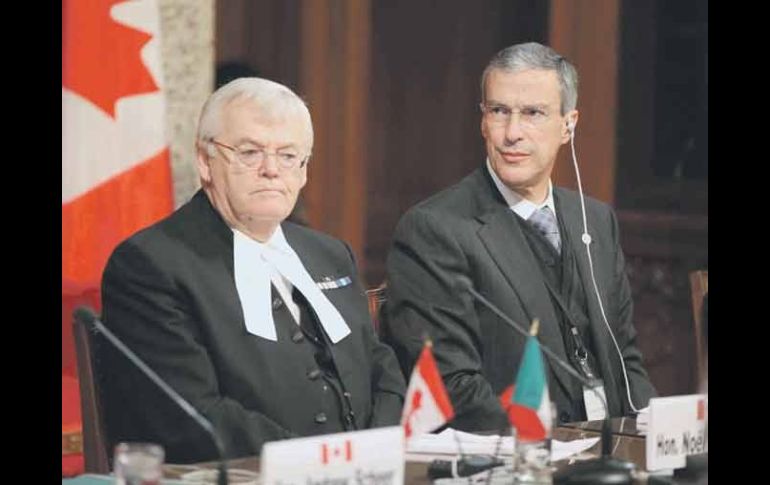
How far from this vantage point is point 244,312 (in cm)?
349

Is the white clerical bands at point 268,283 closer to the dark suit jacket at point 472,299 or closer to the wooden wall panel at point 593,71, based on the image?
the dark suit jacket at point 472,299

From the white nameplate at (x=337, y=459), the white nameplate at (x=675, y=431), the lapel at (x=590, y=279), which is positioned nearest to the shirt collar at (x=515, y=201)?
the lapel at (x=590, y=279)

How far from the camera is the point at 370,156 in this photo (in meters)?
5.84

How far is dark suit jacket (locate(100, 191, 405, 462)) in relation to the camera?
132 inches

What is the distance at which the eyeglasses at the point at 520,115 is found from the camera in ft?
13.9

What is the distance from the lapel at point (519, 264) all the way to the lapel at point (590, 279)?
0.41ft

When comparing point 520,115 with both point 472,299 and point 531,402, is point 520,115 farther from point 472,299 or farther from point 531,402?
point 531,402

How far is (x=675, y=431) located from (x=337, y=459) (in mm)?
816

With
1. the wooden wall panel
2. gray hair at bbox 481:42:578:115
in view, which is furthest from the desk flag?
the wooden wall panel

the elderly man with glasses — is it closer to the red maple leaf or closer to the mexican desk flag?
the red maple leaf

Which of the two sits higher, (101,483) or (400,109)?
(400,109)
